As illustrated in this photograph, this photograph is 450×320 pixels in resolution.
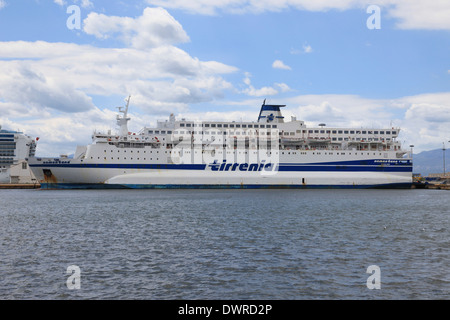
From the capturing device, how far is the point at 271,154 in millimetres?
45562

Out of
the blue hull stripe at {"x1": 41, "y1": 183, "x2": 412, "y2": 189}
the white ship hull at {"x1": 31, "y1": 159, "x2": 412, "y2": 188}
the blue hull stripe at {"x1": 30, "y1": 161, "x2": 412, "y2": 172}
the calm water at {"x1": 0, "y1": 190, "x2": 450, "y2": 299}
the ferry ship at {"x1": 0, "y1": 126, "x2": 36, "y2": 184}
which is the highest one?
the ferry ship at {"x1": 0, "y1": 126, "x2": 36, "y2": 184}

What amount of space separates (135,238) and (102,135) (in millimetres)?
30332

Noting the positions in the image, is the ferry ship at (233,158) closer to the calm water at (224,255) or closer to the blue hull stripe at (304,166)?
the blue hull stripe at (304,166)

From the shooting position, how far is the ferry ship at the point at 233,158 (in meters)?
41.9

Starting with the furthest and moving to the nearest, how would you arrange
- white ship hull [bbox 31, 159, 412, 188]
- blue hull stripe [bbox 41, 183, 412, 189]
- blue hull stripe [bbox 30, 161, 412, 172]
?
blue hull stripe [bbox 41, 183, 412, 189], white ship hull [bbox 31, 159, 412, 188], blue hull stripe [bbox 30, 161, 412, 172]

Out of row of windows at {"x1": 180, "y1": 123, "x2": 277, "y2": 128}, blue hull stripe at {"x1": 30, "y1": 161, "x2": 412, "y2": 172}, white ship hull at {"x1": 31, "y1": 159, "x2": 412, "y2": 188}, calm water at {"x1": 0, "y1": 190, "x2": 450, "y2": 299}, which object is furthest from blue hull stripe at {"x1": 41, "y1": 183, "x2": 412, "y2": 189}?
calm water at {"x1": 0, "y1": 190, "x2": 450, "y2": 299}

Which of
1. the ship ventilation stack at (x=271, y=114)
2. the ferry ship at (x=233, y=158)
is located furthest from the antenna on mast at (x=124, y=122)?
the ship ventilation stack at (x=271, y=114)

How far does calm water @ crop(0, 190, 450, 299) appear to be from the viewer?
8.95 meters

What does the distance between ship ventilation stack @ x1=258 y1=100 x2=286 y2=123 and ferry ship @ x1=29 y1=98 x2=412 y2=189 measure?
0.60ft

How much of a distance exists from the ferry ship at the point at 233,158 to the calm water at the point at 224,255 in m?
20.1

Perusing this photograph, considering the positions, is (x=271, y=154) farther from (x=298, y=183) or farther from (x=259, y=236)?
(x=259, y=236)

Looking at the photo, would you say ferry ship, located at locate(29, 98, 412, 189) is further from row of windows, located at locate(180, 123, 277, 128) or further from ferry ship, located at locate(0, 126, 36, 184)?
ferry ship, located at locate(0, 126, 36, 184)

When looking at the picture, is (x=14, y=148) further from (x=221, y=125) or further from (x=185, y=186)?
(x=185, y=186)
